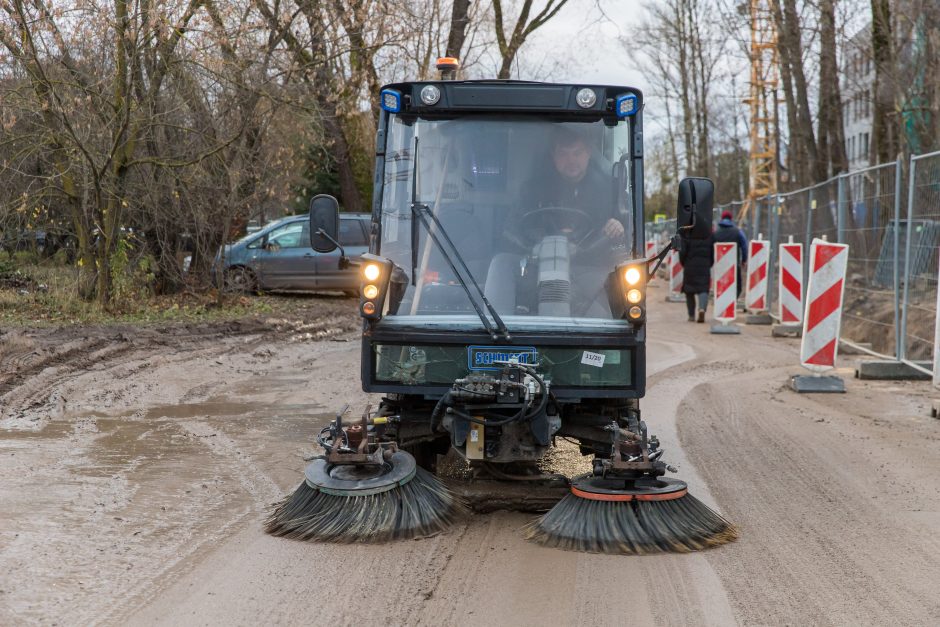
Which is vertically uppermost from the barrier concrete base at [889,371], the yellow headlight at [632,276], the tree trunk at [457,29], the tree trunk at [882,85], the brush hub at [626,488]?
the tree trunk at [457,29]

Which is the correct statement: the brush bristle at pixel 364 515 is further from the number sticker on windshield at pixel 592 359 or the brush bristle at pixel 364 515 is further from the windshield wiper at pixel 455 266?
the number sticker on windshield at pixel 592 359

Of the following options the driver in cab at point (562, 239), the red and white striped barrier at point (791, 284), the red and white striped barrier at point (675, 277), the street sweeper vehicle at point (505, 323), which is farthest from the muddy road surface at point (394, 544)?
the red and white striped barrier at point (675, 277)

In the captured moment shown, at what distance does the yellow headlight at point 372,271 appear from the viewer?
586 cm

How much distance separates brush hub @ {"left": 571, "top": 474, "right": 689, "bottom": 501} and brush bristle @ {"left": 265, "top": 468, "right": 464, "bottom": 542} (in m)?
0.78

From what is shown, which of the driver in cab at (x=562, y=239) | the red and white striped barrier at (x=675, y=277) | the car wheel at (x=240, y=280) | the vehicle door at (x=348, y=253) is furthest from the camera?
the red and white striped barrier at (x=675, y=277)

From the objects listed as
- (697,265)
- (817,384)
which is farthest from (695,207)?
(697,265)

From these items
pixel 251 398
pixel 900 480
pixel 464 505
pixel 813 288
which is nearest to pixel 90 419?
pixel 251 398

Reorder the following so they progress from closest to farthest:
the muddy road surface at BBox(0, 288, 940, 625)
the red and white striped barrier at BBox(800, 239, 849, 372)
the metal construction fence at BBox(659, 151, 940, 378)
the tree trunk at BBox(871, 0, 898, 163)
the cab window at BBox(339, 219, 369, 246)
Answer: the muddy road surface at BBox(0, 288, 940, 625) < the red and white striped barrier at BBox(800, 239, 849, 372) < the metal construction fence at BBox(659, 151, 940, 378) < the tree trunk at BBox(871, 0, 898, 163) < the cab window at BBox(339, 219, 369, 246)

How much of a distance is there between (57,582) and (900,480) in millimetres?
5230

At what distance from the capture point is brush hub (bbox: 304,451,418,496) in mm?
5367

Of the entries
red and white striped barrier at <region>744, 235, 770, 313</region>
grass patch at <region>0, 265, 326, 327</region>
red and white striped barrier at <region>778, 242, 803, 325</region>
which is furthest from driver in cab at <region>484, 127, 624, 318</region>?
red and white striped barrier at <region>744, 235, 770, 313</region>

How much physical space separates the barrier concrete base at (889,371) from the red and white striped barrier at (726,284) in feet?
19.0

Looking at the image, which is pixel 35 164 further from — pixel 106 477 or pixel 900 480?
pixel 900 480

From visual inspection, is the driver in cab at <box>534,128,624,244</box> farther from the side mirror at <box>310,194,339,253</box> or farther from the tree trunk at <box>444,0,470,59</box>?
the tree trunk at <box>444,0,470,59</box>
